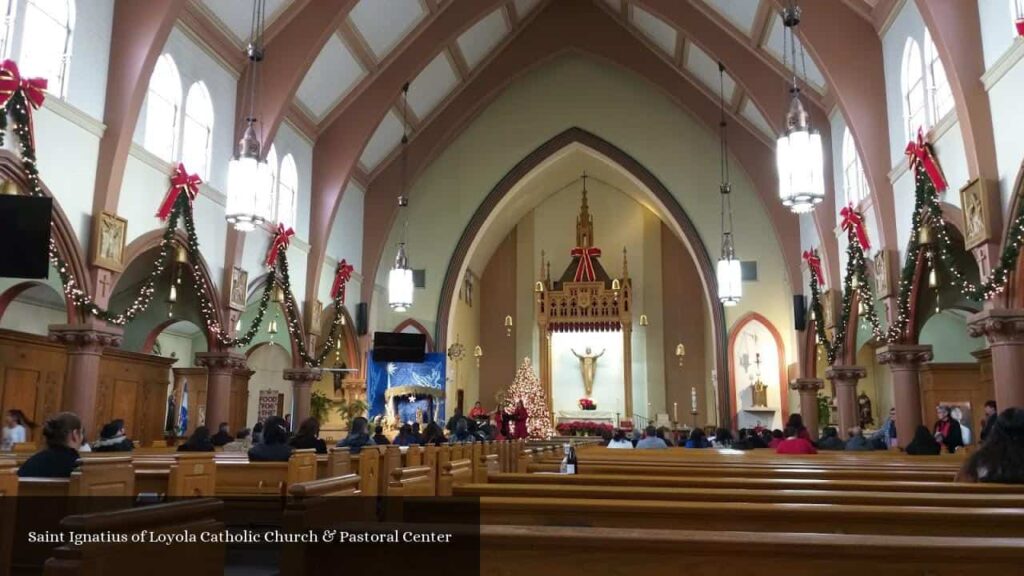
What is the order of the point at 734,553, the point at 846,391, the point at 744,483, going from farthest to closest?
the point at 846,391 < the point at 744,483 < the point at 734,553

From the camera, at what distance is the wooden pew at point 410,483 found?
12.0 ft

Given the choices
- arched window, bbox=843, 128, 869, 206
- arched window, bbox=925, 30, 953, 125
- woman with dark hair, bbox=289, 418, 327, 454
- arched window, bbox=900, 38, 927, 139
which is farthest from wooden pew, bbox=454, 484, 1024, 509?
arched window, bbox=843, 128, 869, 206

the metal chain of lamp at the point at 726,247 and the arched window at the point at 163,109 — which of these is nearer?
the arched window at the point at 163,109

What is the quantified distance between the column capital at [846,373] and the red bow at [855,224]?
2.41 m

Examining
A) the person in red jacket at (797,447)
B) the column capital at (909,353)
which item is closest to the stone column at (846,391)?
the column capital at (909,353)

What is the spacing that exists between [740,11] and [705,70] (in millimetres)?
3658

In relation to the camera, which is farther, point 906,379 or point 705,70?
point 705,70

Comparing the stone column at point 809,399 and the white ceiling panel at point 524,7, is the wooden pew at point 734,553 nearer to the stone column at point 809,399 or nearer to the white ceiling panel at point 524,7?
the stone column at point 809,399

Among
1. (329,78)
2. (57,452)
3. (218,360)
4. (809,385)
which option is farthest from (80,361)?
(809,385)

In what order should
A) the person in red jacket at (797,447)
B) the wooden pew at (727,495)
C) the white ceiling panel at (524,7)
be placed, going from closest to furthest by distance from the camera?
the wooden pew at (727,495) → the person in red jacket at (797,447) → the white ceiling panel at (524,7)

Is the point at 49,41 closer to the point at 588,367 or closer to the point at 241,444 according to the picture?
the point at 241,444

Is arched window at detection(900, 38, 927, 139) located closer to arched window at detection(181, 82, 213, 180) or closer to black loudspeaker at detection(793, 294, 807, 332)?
black loudspeaker at detection(793, 294, 807, 332)

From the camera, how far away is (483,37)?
775 inches

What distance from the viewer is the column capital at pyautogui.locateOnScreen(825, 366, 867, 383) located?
14.9 meters
